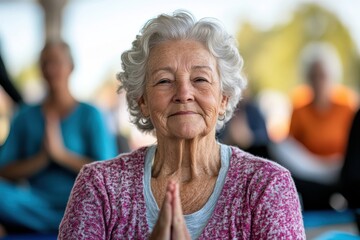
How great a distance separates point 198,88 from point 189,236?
0.46m

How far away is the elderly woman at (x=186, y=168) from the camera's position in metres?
2.37

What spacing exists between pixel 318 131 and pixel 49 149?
3.00 metres

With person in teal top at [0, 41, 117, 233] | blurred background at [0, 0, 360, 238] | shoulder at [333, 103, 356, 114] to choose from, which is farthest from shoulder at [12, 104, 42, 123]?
blurred background at [0, 0, 360, 238]

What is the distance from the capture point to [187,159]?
2.54 meters

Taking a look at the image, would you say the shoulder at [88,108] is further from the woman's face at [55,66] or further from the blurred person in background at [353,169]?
the blurred person in background at [353,169]

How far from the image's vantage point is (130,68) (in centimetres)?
257

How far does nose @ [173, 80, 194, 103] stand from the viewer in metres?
2.43

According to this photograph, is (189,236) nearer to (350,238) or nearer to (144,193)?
(144,193)

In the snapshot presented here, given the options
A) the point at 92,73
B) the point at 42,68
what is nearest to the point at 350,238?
the point at 42,68

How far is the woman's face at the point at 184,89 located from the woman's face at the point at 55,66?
8.92ft

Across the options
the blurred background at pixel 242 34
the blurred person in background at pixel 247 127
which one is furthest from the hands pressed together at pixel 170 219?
the blurred background at pixel 242 34

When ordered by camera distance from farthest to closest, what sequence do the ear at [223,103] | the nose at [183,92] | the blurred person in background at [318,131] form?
the blurred person in background at [318,131] → the ear at [223,103] → the nose at [183,92]

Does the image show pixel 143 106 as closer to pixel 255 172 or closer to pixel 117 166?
pixel 117 166

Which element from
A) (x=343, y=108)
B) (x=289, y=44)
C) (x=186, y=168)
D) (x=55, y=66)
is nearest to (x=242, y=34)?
(x=289, y=44)
